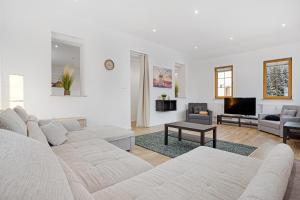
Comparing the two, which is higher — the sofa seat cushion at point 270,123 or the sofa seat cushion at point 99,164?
the sofa seat cushion at point 99,164

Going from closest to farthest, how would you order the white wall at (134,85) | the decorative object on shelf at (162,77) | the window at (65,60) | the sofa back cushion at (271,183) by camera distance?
the sofa back cushion at (271,183) < the window at (65,60) < the decorative object on shelf at (162,77) < the white wall at (134,85)

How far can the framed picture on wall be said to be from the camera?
5355 mm

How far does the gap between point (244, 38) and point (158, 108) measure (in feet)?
11.4

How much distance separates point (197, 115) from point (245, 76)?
245cm

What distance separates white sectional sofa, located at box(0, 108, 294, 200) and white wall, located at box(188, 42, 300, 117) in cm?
529

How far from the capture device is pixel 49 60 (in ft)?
11.3

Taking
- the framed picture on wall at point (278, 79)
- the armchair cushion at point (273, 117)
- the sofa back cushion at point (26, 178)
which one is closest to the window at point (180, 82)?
the framed picture on wall at point (278, 79)

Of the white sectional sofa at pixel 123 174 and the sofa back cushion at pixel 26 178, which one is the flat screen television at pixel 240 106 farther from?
the sofa back cushion at pixel 26 178

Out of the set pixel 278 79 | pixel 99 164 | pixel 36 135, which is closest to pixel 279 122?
pixel 278 79

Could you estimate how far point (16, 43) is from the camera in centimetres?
304

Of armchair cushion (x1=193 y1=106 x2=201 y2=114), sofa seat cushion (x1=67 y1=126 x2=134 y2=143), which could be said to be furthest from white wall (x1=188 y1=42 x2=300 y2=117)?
sofa seat cushion (x1=67 y1=126 x2=134 y2=143)

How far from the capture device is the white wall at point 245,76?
5.25 meters

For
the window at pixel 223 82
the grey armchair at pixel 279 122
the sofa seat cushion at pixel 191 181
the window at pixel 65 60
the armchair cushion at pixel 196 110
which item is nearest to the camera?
the sofa seat cushion at pixel 191 181

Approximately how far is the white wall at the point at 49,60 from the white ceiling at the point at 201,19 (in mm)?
328
